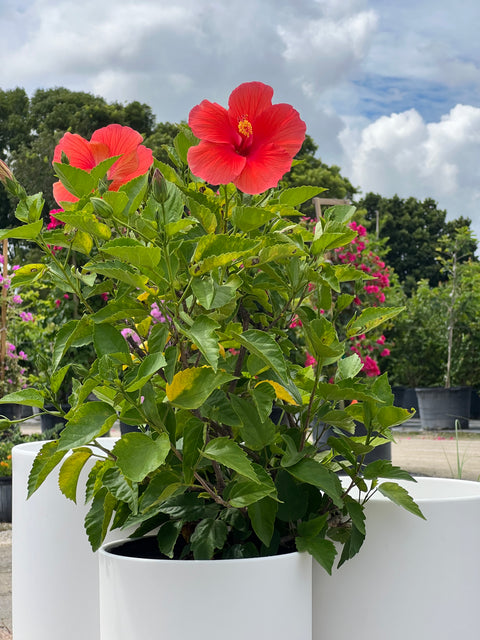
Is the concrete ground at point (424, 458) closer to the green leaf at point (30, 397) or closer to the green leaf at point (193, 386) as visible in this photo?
the green leaf at point (30, 397)

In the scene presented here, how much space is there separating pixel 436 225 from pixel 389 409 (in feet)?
86.5

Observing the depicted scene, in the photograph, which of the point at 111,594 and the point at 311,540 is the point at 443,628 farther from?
the point at 111,594

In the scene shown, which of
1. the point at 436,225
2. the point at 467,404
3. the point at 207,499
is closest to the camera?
the point at 207,499

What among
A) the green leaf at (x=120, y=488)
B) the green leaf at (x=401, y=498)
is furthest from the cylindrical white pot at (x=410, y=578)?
the green leaf at (x=120, y=488)

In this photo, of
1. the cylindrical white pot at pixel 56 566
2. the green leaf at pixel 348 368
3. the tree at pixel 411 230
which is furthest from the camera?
the tree at pixel 411 230

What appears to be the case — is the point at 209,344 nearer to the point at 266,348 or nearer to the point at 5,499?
the point at 266,348

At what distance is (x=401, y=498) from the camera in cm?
111

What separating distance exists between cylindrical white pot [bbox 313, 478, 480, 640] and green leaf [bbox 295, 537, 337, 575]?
0.16 m

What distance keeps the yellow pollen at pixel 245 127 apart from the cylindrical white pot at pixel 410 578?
60 centimetres

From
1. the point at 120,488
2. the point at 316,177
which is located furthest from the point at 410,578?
the point at 316,177

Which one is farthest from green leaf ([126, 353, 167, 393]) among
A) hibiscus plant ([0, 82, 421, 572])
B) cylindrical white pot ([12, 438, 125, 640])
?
cylindrical white pot ([12, 438, 125, 640])

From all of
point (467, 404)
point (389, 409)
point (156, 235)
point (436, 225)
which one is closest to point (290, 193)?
point (156, 235)

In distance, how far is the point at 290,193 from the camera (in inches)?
45.3

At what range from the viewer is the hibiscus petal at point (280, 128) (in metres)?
1.09
